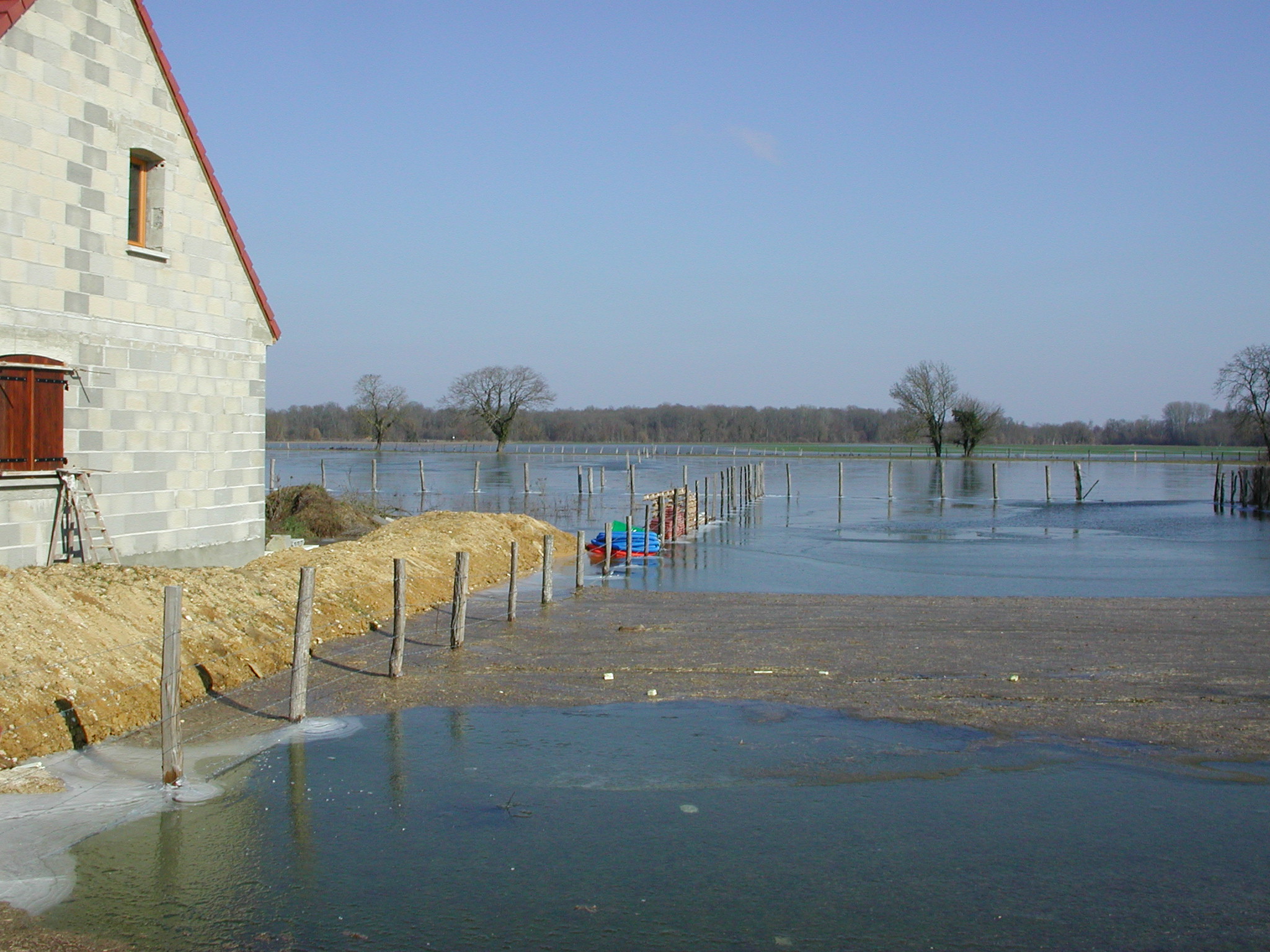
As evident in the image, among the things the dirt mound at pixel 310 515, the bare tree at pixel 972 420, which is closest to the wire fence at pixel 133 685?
the dirt mound at pixel 310 515

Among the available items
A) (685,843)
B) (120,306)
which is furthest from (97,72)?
(685,843)

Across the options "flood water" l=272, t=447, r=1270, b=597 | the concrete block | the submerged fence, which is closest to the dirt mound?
"flood water" l=272, t=447, r=1270, b=597

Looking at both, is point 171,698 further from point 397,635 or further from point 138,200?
point 138,200

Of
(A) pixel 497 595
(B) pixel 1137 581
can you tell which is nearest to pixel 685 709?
(A) pixel 497 595

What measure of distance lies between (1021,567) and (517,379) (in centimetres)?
10801

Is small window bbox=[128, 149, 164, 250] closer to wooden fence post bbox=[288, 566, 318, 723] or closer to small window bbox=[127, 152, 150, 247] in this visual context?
small window bbox=[127, 152, 150, 247]

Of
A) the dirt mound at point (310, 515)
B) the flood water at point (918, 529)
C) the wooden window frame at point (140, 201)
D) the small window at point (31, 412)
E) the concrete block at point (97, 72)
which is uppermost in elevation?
the concrete block at point (97, 72)

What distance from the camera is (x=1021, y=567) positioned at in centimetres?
3119

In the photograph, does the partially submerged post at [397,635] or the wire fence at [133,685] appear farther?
the partially submerged post at [397,635]

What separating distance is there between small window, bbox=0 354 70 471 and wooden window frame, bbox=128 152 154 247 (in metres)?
2.70

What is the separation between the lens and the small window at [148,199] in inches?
664

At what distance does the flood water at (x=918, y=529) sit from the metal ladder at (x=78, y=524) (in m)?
12.2

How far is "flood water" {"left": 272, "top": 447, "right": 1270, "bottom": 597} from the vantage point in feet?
90.2

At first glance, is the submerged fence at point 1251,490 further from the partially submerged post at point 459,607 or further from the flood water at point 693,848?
the flood water at point 693,848
